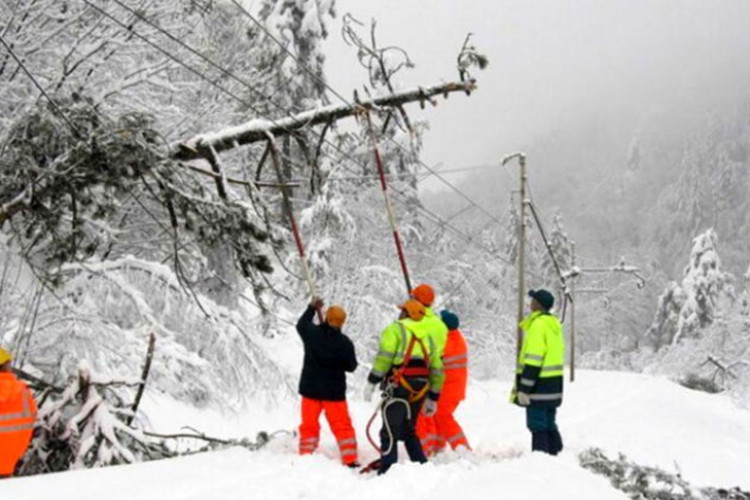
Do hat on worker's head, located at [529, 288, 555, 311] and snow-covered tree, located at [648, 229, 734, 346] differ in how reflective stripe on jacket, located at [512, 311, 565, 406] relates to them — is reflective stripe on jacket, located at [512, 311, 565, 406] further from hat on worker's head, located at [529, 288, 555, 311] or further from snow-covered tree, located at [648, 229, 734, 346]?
snow-covered tree, located at [648, 229, 734, 346]

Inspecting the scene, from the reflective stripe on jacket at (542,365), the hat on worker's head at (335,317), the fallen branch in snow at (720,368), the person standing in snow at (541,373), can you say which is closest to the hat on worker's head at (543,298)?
the person standing in snow at (541,373)

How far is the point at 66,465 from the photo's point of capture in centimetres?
859

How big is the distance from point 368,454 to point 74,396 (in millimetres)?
3268

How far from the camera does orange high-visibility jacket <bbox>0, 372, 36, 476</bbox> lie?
7227 mm

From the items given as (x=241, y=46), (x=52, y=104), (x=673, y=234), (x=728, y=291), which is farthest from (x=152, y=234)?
(x=673, y=234)

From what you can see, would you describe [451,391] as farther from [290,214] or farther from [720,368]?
[720,368]

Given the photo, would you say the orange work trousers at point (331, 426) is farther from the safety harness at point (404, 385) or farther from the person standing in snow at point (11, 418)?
the person standing in snow at point (11, 418)

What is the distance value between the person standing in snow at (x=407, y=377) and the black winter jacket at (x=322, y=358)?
0.41 meters

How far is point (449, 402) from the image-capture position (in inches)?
370

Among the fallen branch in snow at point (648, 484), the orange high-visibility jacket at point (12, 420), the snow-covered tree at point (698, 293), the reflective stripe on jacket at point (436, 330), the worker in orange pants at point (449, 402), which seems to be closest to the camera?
the orange high-visibility jacket at point (12, 420)

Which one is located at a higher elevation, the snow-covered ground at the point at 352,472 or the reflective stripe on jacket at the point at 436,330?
the reflective stripe on jacket at the point at 436,330

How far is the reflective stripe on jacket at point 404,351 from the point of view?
27.2ft

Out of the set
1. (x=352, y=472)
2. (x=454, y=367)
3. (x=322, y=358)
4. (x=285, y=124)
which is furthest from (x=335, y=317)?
(x=285, y=124)

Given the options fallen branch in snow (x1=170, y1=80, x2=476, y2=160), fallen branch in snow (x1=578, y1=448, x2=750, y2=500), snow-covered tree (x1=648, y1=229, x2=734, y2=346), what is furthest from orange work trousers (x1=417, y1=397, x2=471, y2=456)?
snow-covered tree (x1=648, y1=229, x2=734, y2=346)
